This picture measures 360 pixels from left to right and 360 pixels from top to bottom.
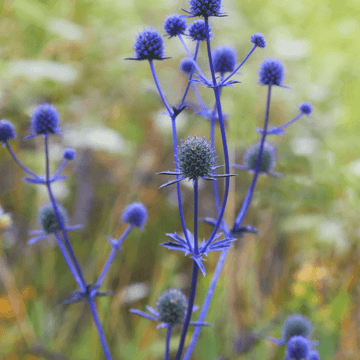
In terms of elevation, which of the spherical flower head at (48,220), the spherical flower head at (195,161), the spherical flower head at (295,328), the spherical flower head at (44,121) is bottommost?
the spherical flower head at (295,328)

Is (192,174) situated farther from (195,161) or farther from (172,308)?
(172,308)

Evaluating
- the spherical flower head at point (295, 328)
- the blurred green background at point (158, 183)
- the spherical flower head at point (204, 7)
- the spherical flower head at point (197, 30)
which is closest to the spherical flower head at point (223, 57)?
the spherical flower head at point (197, 30)

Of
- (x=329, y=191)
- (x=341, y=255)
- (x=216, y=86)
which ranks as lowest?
(x=341, y=255)

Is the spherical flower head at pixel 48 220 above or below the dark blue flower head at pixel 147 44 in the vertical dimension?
below

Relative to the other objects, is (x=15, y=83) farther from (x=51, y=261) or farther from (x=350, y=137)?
(x=350, y=137)

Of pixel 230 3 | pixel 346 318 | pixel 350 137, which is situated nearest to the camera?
pixel 346 318

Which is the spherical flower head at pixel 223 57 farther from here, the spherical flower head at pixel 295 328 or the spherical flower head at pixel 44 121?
the spherical flower head at pixel 295 328

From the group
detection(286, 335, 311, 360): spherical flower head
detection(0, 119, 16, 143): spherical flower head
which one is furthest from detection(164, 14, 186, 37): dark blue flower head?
detection(286, 335, 311, 360): spherical flower head

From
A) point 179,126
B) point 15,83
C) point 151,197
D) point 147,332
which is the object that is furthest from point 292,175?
point 15,83
